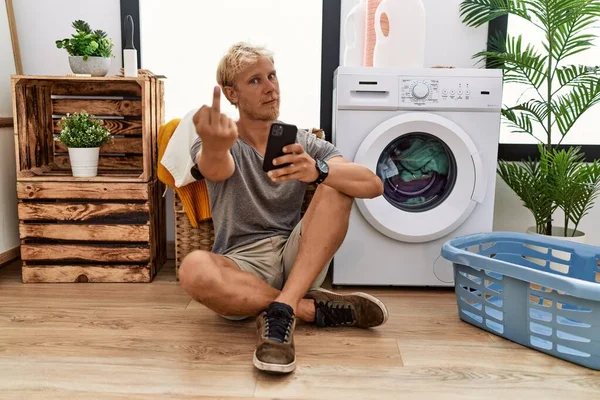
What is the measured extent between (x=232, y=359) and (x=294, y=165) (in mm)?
552

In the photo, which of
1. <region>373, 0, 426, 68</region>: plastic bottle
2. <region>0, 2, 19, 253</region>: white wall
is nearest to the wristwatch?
<region>373, 0, 426, 68</region>: plastic bottle

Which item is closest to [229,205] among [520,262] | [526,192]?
[520,262]

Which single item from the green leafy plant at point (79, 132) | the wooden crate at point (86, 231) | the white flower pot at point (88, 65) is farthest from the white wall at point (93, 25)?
the wooden crate at point (86, 231)

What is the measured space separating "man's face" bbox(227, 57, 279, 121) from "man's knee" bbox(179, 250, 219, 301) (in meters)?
0.47

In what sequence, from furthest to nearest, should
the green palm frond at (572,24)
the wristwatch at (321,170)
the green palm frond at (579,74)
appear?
1. the green palm frond at (579,74)
2. the green palm frond at (572,24)
3. the wristwatch at (321,170)

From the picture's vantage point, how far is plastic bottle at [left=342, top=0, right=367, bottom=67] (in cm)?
229

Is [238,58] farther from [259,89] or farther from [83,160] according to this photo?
[83,160]

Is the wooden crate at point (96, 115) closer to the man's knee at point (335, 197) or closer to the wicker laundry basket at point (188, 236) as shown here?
the wicker laundry basket at point (188, 236)

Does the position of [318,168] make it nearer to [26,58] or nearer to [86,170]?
[86,170]

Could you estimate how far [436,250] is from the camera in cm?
208

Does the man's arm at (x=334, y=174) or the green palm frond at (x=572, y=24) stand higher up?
the green palm frond at (x=572, y=24)

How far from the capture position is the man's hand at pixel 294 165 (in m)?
1.41

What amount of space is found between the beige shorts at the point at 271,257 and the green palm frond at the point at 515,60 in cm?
120

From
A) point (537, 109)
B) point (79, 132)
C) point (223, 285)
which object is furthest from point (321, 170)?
point (537, 109)
